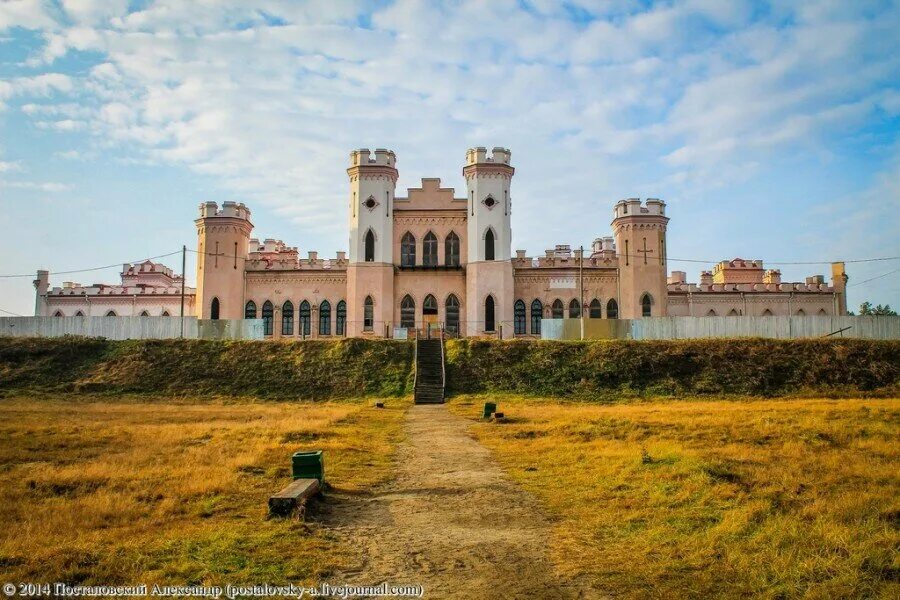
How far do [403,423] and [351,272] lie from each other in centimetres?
2179

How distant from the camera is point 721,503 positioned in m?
8.92

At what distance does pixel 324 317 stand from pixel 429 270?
7.33m

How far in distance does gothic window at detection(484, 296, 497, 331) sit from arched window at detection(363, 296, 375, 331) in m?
6.76

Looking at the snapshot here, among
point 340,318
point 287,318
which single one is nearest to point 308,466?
point 340,318

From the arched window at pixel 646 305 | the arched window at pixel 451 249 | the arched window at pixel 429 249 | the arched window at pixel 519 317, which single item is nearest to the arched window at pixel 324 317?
the arched window at pixel 429 249

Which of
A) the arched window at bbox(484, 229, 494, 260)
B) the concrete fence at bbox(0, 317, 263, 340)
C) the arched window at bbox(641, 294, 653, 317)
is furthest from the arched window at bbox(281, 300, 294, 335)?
the arched window at bbox(641, 294, 653, 317)

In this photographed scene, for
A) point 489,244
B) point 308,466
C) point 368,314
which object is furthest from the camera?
point 489,244

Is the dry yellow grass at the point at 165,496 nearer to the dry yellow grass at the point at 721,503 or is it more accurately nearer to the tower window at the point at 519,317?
the dry yellow grass at the point at 721,503

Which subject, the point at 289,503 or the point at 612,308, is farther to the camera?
the point at 612,308

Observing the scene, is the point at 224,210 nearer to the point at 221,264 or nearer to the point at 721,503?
the point at 221,264

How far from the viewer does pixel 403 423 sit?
68.6 ft

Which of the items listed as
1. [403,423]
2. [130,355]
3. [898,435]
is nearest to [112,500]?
[403,423]

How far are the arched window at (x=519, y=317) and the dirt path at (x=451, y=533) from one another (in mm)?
29650

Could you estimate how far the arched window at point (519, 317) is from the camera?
4253 cm
